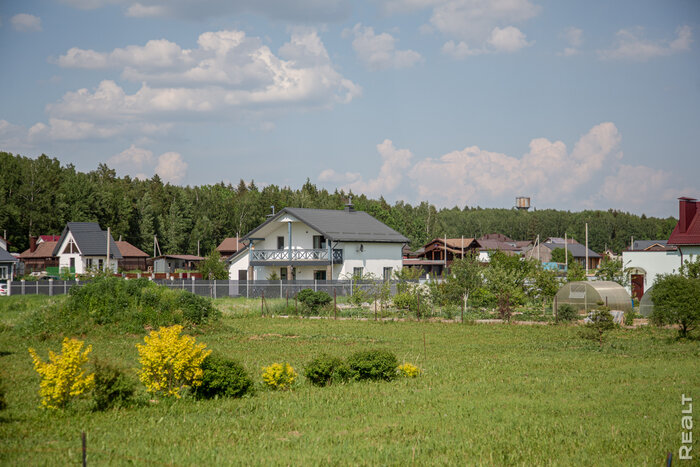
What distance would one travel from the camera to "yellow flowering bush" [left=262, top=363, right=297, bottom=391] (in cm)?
1269

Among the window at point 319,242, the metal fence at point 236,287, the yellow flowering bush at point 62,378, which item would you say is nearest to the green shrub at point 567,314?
the metal fence at point 236,287

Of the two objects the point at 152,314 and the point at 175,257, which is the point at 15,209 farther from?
the point at 152,314

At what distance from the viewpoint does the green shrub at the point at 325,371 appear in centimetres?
1330

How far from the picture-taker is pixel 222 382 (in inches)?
462

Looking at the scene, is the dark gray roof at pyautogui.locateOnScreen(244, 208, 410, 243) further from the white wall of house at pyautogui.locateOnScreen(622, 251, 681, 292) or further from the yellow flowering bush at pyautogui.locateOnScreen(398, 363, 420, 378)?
the yellow flowering bush at pyautogui.locateOnScreen(398, 363, 420, 378)

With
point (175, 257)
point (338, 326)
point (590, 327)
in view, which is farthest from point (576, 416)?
point (175, 257)

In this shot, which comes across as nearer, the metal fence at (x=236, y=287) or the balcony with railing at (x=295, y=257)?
the metal fence at (x=236, y=287)

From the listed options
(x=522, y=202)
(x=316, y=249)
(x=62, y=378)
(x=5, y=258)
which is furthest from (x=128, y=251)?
(x=522, y=202)

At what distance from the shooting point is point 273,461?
777 cm

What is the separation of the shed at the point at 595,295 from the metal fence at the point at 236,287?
12750 millimetres

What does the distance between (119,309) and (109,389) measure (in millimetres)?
14199

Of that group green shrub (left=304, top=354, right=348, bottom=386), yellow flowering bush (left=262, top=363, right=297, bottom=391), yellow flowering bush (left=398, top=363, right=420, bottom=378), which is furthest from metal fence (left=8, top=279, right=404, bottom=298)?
yellow flowering bush (left=262, top=363, right=297, bottom=391)

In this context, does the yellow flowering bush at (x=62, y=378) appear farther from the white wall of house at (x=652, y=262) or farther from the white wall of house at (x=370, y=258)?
the white wall of house at (x=370, y=258)

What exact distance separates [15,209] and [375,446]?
80.3 metres
